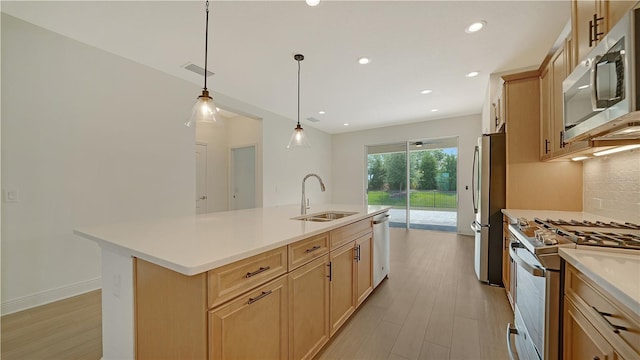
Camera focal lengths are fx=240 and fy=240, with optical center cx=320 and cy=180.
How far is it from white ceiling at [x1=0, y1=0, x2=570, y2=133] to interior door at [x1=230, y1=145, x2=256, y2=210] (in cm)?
203

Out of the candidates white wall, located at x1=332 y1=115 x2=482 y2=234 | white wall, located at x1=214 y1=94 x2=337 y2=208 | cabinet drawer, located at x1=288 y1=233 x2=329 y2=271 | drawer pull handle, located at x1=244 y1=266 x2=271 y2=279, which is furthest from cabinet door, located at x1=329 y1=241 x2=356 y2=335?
white wall, located at x1=332 y1=115 x2=482 y2=234

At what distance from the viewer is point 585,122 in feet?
4.36

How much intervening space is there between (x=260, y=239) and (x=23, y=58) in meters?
3.07

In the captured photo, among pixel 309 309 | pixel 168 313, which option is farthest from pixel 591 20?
pixel 168 313

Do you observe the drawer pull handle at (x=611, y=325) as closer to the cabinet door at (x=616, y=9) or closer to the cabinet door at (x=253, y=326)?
the cabinet door at (x=253, y=326)

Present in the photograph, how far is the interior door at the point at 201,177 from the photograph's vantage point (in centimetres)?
522

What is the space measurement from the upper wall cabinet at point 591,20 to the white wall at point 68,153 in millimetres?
4264

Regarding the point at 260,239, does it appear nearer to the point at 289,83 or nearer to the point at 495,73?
the point at 289,83

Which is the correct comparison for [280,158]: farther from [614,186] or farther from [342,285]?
[614,186]

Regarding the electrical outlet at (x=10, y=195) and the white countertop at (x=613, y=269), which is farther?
the electrical outlet at (x=10, y=195)

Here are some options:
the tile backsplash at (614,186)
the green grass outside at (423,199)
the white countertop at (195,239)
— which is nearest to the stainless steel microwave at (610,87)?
the tile backsplash at (614,186)

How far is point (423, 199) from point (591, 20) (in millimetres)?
5135

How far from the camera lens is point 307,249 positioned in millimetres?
1519

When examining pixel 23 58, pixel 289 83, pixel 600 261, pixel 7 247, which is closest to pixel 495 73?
pixel 289 83
